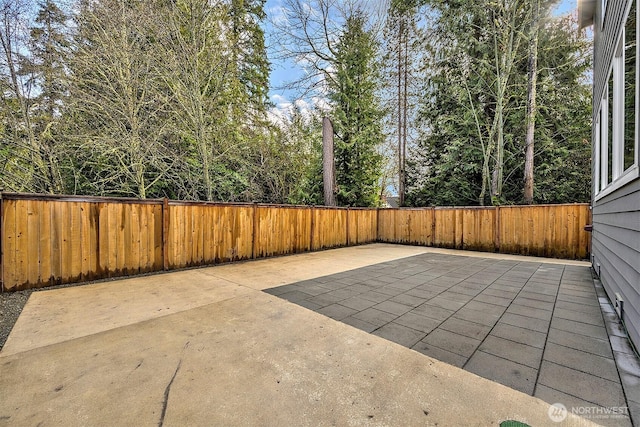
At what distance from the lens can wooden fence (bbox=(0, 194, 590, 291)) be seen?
3.30m

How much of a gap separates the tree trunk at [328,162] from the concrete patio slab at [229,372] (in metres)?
5.66

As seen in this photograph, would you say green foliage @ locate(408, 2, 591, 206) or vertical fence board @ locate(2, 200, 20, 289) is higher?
green foliage @ locate(408, 2, 591, 206)

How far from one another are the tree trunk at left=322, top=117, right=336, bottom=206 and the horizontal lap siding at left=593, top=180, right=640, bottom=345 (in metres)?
6.23

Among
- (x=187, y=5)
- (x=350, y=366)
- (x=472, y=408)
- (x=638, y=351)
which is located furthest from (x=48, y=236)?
(x=638, y=351)

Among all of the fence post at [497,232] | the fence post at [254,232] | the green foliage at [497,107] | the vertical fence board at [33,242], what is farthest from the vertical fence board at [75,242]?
the green foliage at [497,107]

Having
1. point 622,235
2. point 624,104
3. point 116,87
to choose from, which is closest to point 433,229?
point 622,235

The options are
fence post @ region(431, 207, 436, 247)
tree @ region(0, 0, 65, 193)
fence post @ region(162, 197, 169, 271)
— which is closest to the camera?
fence post @ region(162, 197, 169, 271)

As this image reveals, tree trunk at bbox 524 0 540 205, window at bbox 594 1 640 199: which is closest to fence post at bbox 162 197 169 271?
window at bbox 594 1 640 199

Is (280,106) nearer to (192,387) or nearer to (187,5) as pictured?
(187,5)

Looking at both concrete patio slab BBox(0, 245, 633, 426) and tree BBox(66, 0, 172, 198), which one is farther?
tree BBox(66, 0, 172, 198)

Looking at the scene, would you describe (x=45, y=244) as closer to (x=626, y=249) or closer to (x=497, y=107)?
(x=626, y=249)

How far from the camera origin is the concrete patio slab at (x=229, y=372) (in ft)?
4.15

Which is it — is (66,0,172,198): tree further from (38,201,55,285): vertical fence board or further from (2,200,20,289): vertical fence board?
(2,200,20,289): vertical fence board

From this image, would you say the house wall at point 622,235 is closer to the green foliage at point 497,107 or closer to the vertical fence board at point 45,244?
the green foliage at point 497,107
